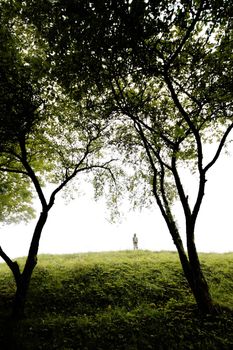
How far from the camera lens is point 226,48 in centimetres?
932

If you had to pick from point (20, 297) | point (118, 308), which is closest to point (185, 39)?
point (118, 308)

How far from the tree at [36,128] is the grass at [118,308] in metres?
1.91

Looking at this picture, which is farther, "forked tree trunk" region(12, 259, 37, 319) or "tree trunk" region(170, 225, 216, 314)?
"forked tree trunk" region(12, 259, 37, 319)

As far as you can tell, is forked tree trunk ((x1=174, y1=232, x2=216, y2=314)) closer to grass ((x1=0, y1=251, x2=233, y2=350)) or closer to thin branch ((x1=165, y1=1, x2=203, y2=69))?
grass ((x1=0, y1=251, x2=233, y2=350))

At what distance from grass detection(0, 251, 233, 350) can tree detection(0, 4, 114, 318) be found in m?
1.91

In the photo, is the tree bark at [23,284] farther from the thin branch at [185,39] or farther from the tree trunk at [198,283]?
the thin branch at [185,39]

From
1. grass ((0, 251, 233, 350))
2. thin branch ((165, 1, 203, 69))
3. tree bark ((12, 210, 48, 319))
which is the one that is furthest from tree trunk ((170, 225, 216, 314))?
tree bark ((12, 210, 48, 319))

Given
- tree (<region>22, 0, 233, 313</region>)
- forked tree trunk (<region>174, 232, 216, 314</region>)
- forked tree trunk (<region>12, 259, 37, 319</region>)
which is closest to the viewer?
tree (<region>22, 0, 233, 313</region>)

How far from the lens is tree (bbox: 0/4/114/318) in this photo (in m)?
11.1

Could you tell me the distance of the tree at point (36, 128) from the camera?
36.6 feet

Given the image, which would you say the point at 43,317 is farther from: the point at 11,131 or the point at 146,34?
the point at 146,34

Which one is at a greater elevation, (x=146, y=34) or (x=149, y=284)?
(x=146, y=34)

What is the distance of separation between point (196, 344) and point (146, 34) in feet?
35.3

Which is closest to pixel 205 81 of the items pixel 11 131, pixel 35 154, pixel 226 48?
pixel 226 48
